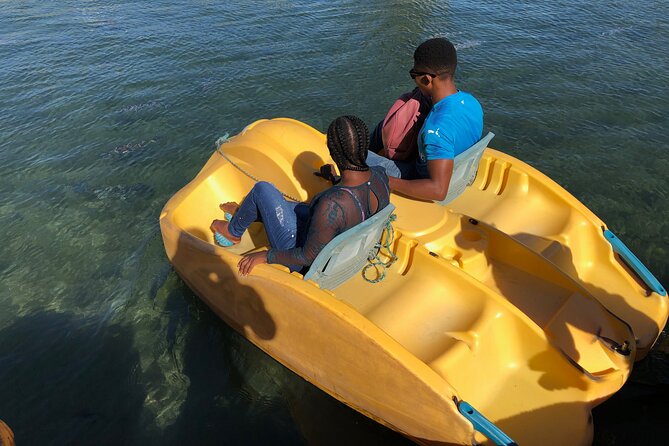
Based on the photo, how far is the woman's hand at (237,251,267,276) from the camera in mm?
3457

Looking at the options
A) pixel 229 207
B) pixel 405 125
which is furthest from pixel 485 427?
pixel 229 207

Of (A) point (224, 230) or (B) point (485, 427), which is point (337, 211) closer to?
(B) point (485, 427)

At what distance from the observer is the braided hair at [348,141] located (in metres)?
2.87

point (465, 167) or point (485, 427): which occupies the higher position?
point (465, 167)

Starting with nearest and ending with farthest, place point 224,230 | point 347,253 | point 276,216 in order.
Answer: point 347,253 → point 276,216 → point 224,230

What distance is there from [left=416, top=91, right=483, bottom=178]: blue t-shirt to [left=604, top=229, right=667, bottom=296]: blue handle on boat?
1.54 meters

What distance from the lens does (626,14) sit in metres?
11.5

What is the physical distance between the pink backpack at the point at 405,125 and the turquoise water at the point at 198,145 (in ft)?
7.39

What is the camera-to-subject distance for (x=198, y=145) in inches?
295

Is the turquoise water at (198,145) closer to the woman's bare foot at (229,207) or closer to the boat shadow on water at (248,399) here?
the boat shadow on water at (248,399)

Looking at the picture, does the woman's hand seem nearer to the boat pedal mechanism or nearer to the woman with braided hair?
the woman with braided hair

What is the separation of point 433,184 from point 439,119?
1.68ft

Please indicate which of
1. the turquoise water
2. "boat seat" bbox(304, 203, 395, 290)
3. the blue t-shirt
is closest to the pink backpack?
the blue t-shirt

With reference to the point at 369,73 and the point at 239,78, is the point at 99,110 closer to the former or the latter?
the point at 239,78
